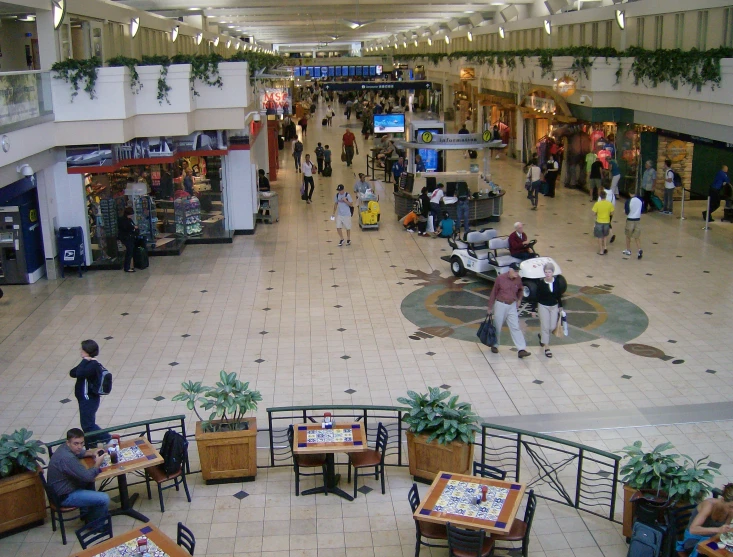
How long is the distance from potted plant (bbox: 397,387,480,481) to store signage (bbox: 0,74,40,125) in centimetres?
850

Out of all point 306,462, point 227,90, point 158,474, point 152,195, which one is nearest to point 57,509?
point 158,474

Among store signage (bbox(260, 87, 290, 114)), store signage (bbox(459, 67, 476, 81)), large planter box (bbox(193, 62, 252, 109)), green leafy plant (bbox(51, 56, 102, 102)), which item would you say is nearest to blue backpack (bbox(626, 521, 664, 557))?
green leafy plant (bbox(51, 56, 102, 102))

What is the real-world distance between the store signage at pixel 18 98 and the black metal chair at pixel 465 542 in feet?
32.3

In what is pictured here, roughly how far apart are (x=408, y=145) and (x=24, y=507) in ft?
51.4

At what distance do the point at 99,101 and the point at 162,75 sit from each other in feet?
4.95

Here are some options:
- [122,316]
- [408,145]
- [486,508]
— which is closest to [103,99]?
[122,316]

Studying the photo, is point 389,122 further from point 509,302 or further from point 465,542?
point 465,542

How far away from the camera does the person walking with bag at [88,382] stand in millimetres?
8547

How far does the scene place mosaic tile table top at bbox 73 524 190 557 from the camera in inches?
241

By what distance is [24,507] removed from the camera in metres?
7.43

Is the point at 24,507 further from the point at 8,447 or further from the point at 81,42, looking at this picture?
the point at 81,42

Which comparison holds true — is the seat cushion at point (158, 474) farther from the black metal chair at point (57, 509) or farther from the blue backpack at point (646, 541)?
the blue backpack at point (646, 541)

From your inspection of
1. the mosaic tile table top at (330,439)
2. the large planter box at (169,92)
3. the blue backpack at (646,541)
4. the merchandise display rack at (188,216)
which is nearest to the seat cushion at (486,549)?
the blue backpack at (646,541)

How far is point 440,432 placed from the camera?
790cm
